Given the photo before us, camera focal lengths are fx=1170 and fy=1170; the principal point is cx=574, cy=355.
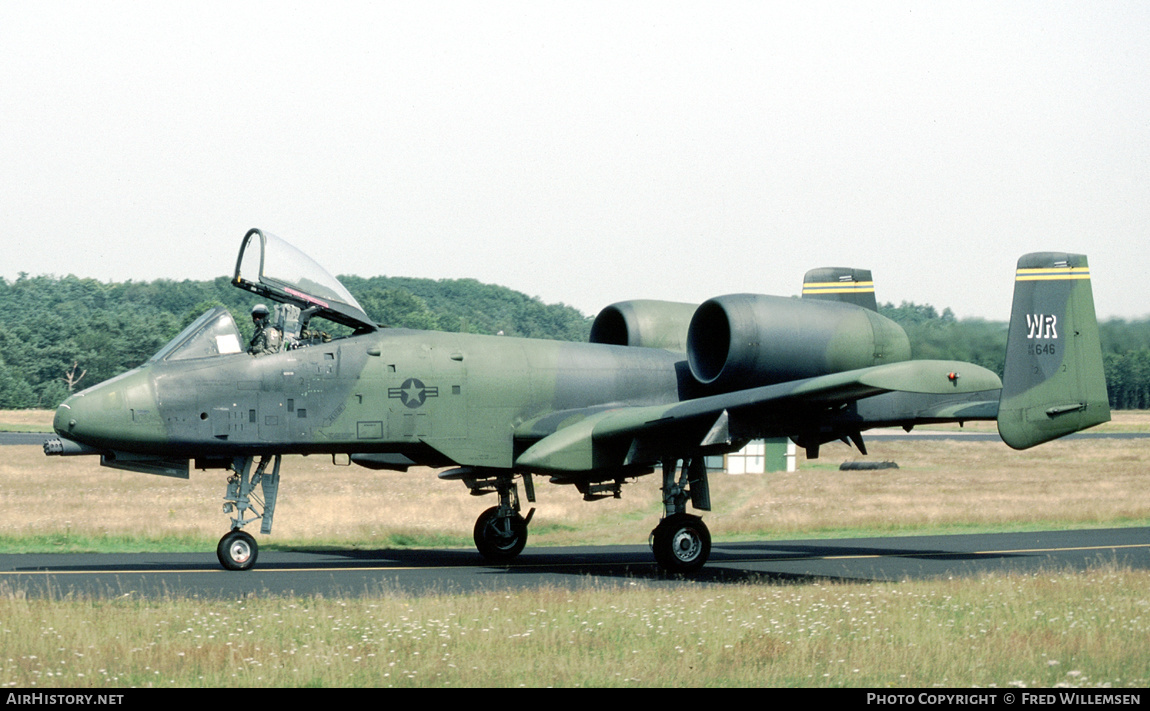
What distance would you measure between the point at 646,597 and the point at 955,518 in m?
17.7

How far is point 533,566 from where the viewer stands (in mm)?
20047

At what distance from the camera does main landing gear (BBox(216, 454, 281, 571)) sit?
17922 mm

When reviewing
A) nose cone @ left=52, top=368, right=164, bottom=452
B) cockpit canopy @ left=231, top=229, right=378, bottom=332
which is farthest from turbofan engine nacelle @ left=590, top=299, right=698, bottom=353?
nose cone @ left=52, top=368, right=164, bottom=452

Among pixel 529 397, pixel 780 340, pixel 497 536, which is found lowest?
pixel 497 536

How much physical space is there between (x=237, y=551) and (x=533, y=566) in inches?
196

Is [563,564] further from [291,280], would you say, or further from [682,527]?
[291,280]

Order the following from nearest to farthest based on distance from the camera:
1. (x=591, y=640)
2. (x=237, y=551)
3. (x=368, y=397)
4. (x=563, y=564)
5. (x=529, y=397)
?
1. (x=591, y=640)
2. (x=237, y=551)
3. (x=368, y=397)
4. (x=529, y=397)
5. (x=563, y=564)

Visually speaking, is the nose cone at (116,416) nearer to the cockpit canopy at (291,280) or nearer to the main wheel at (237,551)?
the main wheel at (237,551)

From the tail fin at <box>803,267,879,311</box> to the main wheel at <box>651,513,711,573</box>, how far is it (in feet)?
18.8

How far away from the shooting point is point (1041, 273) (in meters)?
19.7

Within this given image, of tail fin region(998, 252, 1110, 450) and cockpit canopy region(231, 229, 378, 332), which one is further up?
cockpit canopy region(231, 229, 378, 332)

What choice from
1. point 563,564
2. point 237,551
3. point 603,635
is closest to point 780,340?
point 563,564

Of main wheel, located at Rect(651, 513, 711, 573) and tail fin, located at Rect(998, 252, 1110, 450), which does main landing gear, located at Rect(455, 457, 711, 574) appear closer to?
main wheel, located at Rect(651, 513, 711, 573)

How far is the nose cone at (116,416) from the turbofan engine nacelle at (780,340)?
28.0 feet
